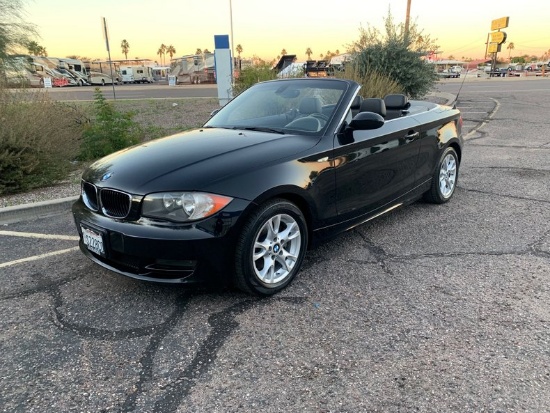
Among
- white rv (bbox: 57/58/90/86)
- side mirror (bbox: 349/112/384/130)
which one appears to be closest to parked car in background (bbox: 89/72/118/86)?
white rv (bbox: 57/58/90/86)

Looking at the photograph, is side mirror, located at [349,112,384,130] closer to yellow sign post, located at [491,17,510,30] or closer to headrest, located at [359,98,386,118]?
headrest, located at [359,98,386,118]

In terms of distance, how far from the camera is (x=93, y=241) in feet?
10.5

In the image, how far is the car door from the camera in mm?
3725

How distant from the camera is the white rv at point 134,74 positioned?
55.6 m

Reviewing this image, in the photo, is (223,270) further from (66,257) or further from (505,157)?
(505,157)

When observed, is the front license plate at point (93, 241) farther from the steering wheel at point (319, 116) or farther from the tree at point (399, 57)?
the tree at point (399, 57)

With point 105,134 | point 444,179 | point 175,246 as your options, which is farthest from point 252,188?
point 105,134

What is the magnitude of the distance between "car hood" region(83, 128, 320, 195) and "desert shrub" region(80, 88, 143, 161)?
4.40m

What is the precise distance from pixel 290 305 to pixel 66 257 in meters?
2.27

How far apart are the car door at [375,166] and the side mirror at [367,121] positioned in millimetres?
113

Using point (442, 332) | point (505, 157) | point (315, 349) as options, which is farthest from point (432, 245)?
point (505, 157)

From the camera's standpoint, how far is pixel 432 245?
167 inches

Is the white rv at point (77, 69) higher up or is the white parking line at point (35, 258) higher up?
the white rv at point (77, 69)

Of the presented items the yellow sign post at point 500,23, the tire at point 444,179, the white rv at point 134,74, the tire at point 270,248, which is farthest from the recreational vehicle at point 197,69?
the tire at point 270,248
